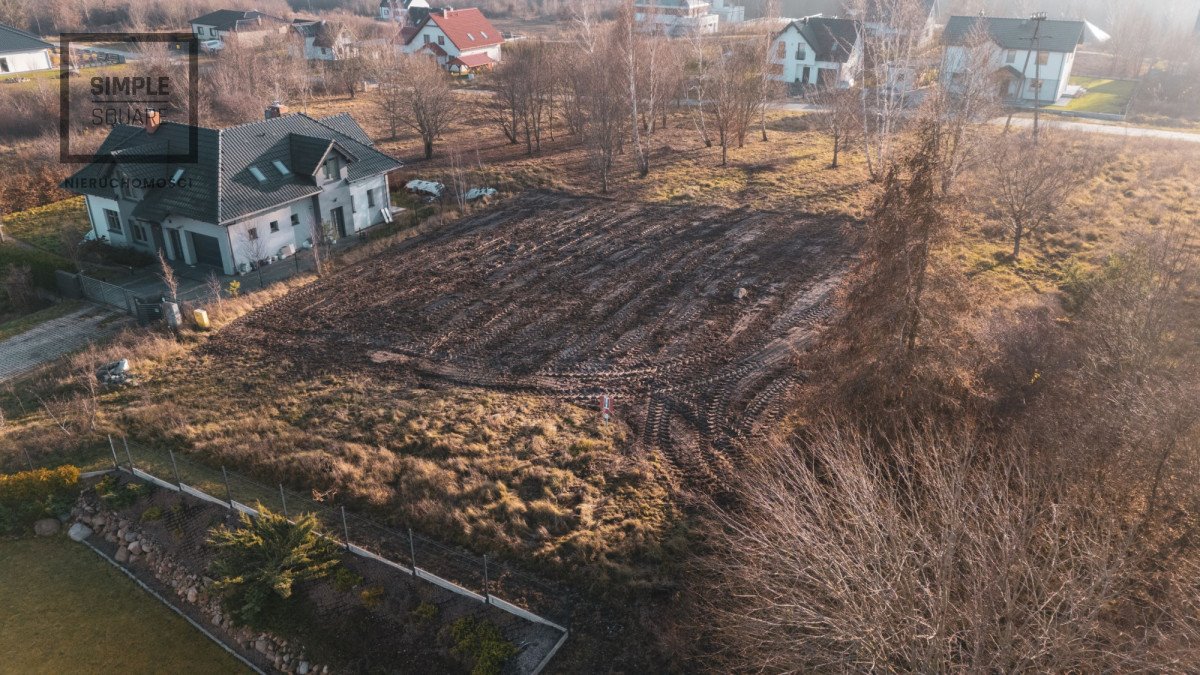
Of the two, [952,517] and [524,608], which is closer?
[952,517]

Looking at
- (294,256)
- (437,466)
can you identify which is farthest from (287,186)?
(437,466)

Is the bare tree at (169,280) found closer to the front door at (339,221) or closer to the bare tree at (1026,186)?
the front door at (339,221)

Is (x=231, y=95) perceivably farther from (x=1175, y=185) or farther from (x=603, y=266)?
(x=1175, y=185)

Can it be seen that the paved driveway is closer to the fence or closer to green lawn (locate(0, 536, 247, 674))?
the fence

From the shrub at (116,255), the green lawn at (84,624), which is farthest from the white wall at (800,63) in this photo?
the green lawn at (84,624)

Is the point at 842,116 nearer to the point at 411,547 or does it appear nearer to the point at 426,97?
the point at 426,97

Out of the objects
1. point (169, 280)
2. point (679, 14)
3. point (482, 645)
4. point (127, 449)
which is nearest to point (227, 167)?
point (169, 280)
